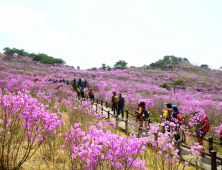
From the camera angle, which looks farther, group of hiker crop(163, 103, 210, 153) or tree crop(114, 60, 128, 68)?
tree crop(114, 60, 128, 68)

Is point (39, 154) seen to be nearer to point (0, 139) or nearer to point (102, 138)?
point (0, 139)

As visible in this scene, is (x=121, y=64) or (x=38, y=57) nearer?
(x=38, y=57)

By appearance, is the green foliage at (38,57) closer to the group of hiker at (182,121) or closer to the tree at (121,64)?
the tree at (121,64)

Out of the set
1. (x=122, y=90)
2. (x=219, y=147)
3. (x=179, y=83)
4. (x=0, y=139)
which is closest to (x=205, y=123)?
(x=219, y=147)

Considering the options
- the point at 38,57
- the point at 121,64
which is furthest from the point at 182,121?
the point at 121,64

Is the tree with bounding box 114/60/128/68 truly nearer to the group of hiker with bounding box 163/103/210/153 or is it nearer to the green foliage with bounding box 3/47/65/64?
the green foliage with bounding box 3/47/65/64

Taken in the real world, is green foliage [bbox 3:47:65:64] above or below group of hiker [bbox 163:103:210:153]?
above

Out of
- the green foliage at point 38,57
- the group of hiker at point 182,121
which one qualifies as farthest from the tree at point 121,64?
the group of hiker at point 182,121

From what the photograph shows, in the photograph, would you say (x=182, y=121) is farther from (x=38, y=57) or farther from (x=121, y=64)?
(x=121, y=64)

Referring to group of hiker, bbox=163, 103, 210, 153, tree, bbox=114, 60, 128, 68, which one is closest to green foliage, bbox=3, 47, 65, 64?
tree, bbox=114, 60, 128, 68

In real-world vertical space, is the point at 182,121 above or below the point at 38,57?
A: below

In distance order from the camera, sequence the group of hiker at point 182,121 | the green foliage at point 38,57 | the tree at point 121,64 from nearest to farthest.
A: 1. the group of hiker at point 182,121
2. the green foliage at point 38,57
3. the tree at point 121,64

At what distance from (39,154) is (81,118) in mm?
2755

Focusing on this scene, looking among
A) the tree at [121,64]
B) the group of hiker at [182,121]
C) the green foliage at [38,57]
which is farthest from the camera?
the tree at [121,64]
